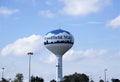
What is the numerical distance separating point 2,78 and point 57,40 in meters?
50.4

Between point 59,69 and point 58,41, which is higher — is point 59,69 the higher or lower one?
the lower one

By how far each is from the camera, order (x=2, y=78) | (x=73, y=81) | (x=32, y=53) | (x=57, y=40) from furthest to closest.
A: (x=73, y=81) < (x=2, y=78) < (x=57, y=40) < (x=32, y=53)

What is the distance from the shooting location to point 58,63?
94.7m

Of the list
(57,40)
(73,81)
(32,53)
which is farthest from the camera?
(73,81)

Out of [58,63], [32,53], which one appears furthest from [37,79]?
[32,53]

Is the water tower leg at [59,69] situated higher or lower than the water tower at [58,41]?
lower

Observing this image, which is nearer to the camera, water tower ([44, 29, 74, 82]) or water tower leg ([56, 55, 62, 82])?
water tower ([44, 29, 74, 82])

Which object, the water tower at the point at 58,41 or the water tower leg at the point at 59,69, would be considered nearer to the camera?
the water tower at the point at 58,41

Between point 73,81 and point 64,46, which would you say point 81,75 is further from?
point 64,46

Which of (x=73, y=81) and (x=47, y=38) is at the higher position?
(x=47, y=38)

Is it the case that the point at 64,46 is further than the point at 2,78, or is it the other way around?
the point at 2,78

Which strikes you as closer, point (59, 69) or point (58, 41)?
point (58, 41)

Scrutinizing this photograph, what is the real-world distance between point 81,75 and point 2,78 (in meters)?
42.6

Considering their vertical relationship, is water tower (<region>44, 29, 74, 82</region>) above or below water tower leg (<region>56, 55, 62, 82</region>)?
above
